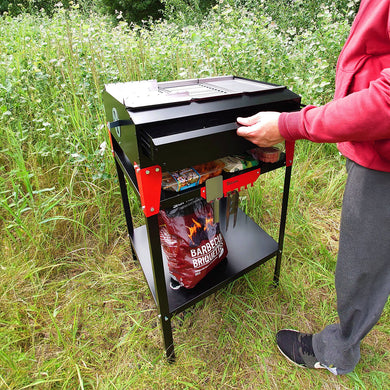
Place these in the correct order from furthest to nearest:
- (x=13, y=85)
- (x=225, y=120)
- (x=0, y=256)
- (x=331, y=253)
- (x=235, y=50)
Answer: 1. (x=235, y=50)
2. (x=13, y=85)
3. (x=331, y=253)
4. (x=0, y=256)
5. (x=225, y=120)

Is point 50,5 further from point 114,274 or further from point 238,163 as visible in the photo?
point 238,163

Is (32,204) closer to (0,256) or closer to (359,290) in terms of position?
(0,256)

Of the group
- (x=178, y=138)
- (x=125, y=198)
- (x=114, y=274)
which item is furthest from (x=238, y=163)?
(x=114, y=274)

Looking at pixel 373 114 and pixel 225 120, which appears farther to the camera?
pixel 225 120

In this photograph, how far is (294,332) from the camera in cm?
137

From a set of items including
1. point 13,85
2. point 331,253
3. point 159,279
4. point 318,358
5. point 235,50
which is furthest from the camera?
point 235,50

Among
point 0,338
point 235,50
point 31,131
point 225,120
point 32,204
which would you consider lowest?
point 0,338

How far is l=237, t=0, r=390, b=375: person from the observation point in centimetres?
69

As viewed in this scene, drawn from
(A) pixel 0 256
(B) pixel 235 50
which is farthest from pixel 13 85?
(B) pixel 235 50

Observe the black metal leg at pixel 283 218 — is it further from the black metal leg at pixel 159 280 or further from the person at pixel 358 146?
the black metal leg at pixel 159 280

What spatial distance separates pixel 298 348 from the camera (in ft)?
4.21

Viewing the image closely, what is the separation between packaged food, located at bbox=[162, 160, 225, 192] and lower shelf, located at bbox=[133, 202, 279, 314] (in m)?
0.58

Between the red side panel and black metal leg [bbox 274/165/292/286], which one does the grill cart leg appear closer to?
the red side panel

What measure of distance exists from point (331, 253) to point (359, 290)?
0.89 meters
